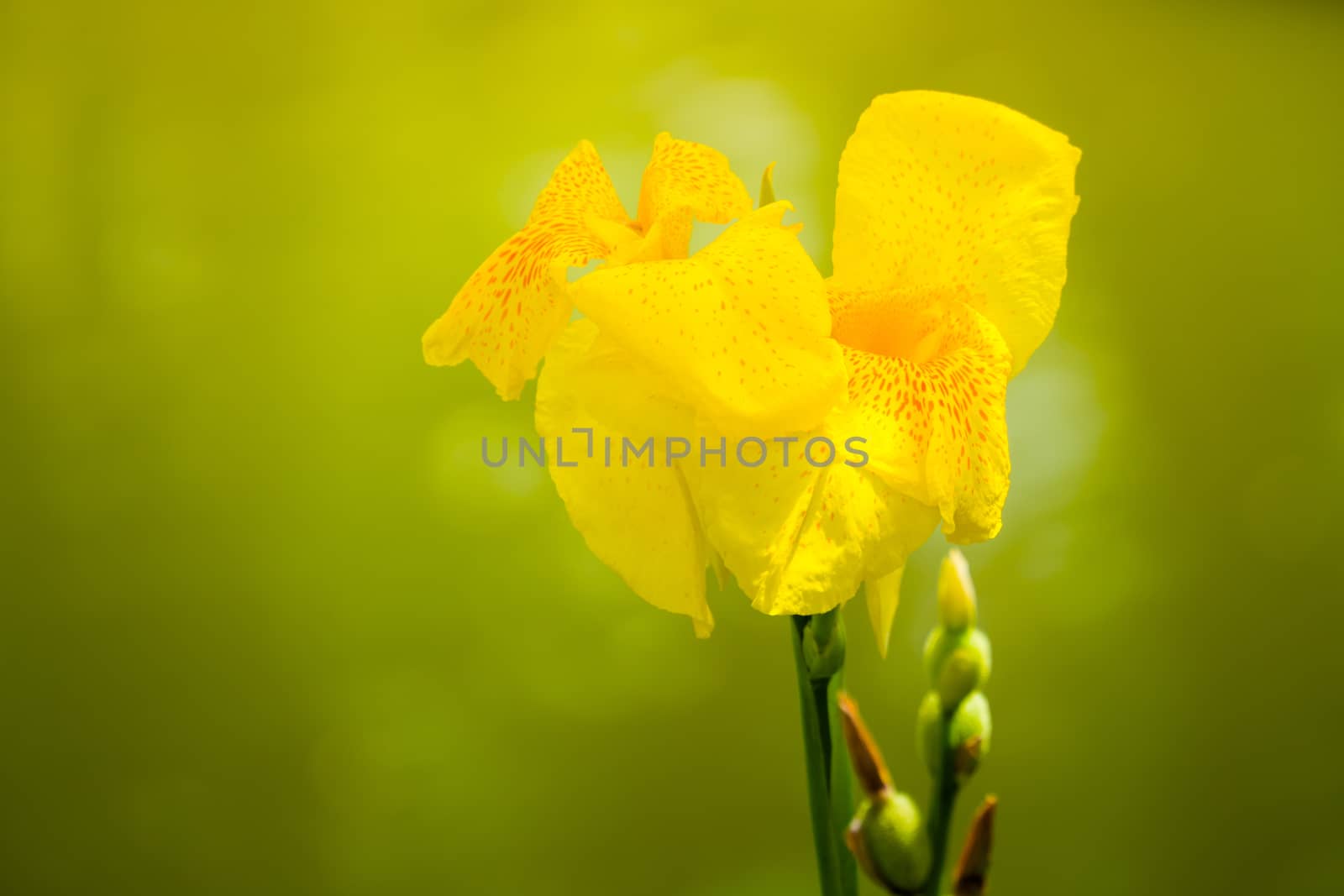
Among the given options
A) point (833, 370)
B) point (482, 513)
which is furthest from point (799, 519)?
point (482, 513)

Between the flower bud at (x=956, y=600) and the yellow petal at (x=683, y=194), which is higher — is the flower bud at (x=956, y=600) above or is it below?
below

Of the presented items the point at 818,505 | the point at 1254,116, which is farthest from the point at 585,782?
the point at 1254,116

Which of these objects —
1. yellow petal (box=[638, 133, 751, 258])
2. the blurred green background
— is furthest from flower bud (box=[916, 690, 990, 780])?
the blurred green background

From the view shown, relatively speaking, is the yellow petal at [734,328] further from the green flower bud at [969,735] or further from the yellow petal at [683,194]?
the green flower bud at [969,735]

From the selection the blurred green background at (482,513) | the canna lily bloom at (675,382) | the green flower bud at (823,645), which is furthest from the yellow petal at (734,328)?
the blurred green background at (482,513)

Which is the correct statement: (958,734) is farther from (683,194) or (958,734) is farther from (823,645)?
(683,194)
